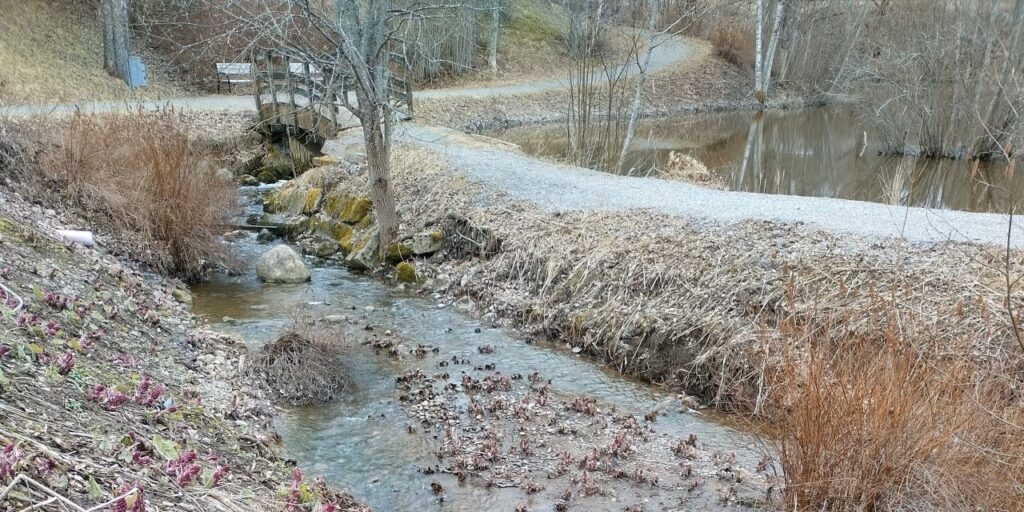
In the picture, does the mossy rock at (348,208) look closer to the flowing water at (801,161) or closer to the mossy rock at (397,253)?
the mossy rock at (397,253)

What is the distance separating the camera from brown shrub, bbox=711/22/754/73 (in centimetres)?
3206

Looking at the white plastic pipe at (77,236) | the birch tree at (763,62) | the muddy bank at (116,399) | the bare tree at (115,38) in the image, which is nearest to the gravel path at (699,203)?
the white plastic pipe at (77,236)

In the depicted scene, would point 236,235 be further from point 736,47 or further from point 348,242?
point 736,47

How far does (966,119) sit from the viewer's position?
1803cm

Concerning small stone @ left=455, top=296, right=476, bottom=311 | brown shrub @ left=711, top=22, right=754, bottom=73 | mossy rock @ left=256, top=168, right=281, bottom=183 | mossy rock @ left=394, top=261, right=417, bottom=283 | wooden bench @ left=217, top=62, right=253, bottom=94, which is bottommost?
small stone @ left=455, top=296, right=476, bottom=311

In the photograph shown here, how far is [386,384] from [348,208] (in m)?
4.95

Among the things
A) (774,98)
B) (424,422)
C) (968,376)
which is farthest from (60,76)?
(774,98)

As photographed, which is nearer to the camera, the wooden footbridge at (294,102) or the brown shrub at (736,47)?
the wooden footbridge at (294,102)

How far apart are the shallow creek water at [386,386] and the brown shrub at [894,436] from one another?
966mm

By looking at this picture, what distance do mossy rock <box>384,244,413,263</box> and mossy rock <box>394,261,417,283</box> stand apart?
0.78 feet

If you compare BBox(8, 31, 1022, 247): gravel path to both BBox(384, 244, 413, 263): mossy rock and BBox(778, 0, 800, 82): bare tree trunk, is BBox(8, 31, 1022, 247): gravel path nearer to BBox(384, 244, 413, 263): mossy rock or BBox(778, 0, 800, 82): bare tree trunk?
BBox(384, 244, 413, 263): mossy rock

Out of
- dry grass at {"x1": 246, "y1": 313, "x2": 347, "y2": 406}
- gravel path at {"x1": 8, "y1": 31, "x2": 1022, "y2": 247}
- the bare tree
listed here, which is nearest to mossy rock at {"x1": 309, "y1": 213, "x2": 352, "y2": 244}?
gravel path at {"x1": 8, "y1": 31, "x2": 1022, "y2": 247}

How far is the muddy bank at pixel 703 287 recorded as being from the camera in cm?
559

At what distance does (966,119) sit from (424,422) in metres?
18.0
